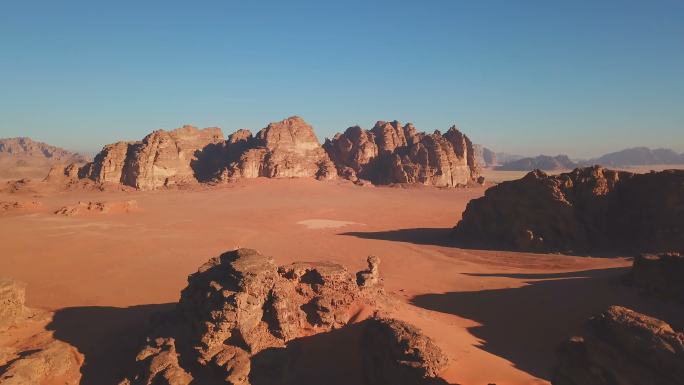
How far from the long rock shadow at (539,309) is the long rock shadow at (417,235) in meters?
A: 9.28

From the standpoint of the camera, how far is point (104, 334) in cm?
973

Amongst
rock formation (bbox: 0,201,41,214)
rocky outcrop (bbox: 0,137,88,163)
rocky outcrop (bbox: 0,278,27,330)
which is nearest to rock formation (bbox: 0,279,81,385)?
rocky outcrop (bbox: 0,278,27,330)

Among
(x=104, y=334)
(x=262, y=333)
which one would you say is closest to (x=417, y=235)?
(x=262, y=333)

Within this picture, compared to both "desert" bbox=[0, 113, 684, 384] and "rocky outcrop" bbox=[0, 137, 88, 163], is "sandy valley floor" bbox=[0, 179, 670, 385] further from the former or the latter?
"rocky outcrop" bbox=[0, 137, 88, 163]

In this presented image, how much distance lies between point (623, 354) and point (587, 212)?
56.7 feet

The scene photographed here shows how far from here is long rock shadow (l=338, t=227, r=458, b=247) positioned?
2310 centimetres

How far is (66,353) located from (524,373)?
9540 mm

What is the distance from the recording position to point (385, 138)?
62.9m

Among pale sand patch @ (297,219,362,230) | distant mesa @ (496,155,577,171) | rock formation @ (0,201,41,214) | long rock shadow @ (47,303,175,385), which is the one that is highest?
distant mesa @ (496,155,577,171)

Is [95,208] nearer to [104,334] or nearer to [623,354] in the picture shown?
[104,334]

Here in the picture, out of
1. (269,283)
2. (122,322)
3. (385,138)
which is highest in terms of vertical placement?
Answer: (385,138)

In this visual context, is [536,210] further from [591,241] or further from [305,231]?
[305,231]

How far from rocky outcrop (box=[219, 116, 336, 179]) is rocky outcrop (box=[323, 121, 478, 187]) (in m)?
4.82

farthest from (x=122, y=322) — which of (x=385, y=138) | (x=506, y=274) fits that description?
(x=385, y=138)
